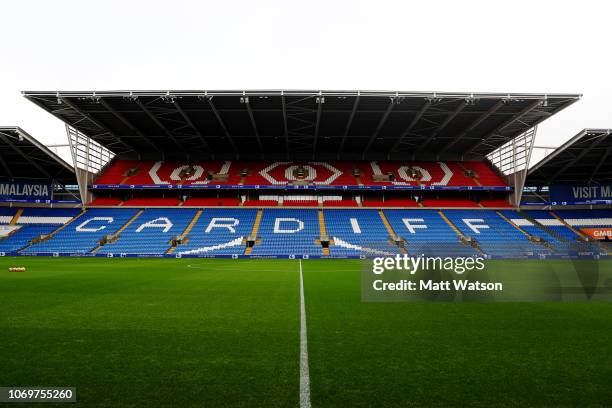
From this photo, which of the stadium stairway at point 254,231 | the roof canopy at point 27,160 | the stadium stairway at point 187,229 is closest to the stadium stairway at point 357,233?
the stadium stairway at point 254,231

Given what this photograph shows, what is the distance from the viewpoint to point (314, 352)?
18.2ft

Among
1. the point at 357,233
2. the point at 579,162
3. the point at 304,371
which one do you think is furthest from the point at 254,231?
the point at 304,371

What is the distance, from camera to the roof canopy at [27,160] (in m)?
37.7

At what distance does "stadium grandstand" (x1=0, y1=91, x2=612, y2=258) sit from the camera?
36.3 meters

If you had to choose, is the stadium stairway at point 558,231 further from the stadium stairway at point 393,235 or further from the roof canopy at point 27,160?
the roof canopy at point 27,160

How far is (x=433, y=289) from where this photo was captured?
34.3 feet

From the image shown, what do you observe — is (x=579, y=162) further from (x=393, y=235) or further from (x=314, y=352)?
(x=314, y=352)

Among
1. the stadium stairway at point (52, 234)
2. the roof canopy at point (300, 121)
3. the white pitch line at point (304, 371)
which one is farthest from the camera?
the stadium stairway at point (52, 234)

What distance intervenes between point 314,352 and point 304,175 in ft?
142

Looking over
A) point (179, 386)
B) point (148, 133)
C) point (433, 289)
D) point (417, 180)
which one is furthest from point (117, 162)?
point (179, 386)

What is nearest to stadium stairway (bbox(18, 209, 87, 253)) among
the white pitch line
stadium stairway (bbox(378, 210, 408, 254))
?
stadium stairway (bbox(378, 210, 408, 254))

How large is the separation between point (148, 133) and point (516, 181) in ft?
132

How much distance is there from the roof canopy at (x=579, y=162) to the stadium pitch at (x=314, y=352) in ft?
110

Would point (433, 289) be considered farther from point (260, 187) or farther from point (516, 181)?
point (516, 181)
